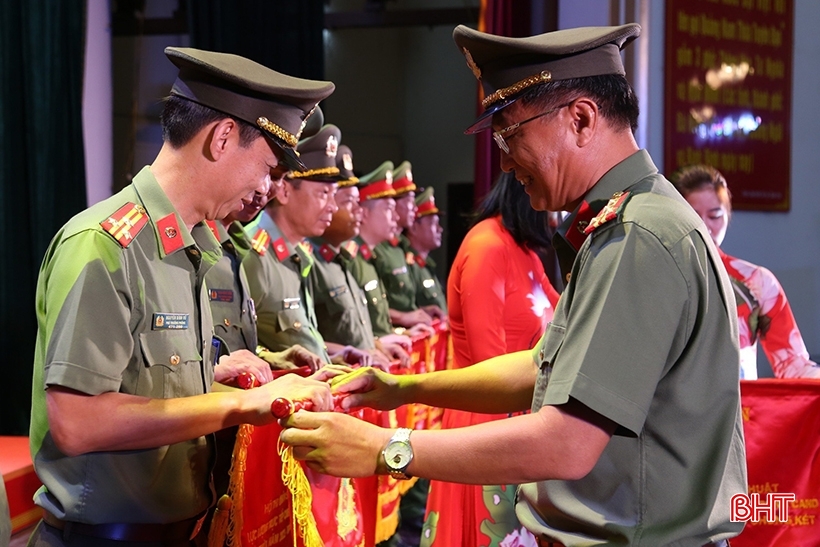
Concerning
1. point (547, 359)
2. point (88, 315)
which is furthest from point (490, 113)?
point (88, 315)

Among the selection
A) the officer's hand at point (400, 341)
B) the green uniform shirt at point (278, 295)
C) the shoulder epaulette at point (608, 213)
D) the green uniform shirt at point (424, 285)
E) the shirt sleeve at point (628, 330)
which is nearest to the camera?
the shirt sleeve at point (628, 330)

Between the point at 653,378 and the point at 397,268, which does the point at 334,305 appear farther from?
the point at 653,378

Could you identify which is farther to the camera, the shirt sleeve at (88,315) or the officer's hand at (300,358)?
the officer's hand at (300,358)

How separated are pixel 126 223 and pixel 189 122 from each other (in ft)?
0.83

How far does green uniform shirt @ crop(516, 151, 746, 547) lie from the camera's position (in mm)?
1337

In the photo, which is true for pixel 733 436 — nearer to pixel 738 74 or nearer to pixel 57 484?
→ pixel 57 484

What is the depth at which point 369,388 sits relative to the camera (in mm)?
1956

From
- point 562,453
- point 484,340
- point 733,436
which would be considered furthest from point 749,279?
point 562,453

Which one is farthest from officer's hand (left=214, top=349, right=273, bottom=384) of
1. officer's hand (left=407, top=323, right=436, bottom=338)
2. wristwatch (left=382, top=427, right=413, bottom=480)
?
officer's hand (left=407, top=323, right=436, bottom=338)

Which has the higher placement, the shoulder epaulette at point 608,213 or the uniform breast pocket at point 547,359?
the shoulder epaulette at point 608,213

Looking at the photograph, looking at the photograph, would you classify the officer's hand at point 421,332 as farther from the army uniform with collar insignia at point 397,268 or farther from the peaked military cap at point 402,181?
the peaked military cap at point 402,181

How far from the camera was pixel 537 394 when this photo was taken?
5.18 ft

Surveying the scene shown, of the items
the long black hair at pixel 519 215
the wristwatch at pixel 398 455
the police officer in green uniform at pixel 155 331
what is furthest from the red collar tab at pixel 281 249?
the wristwatch at pixel 398 455

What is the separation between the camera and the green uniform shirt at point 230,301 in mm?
2828
